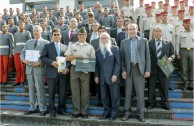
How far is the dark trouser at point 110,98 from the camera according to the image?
17.2 ft

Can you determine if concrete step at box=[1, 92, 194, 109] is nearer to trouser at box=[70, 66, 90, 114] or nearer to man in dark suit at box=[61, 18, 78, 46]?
trouser at box=[70, 66, 90, 114]

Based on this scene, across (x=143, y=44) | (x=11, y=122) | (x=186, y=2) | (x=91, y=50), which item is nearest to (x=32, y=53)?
(x=91, y=50)

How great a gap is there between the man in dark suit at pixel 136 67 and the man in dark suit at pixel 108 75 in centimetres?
20

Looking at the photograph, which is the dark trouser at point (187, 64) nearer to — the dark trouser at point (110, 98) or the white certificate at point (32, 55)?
the dark trouser at point (110, 98)

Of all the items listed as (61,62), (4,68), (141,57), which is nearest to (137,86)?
(141,57)

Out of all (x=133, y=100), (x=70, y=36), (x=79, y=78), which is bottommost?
(x=133, y=100)

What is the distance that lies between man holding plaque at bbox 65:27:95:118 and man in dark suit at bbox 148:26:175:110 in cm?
148

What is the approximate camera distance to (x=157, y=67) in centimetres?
557

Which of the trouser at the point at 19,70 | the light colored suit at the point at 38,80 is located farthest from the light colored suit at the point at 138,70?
the trouser at the point at 19,70

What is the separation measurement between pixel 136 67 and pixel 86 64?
44.5 inches

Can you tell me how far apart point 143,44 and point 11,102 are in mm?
4099

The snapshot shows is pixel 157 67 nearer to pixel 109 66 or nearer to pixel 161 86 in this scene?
pixel 161 86

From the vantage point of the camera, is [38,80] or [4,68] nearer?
[38,80]

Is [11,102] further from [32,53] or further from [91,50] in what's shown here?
[91,50]
